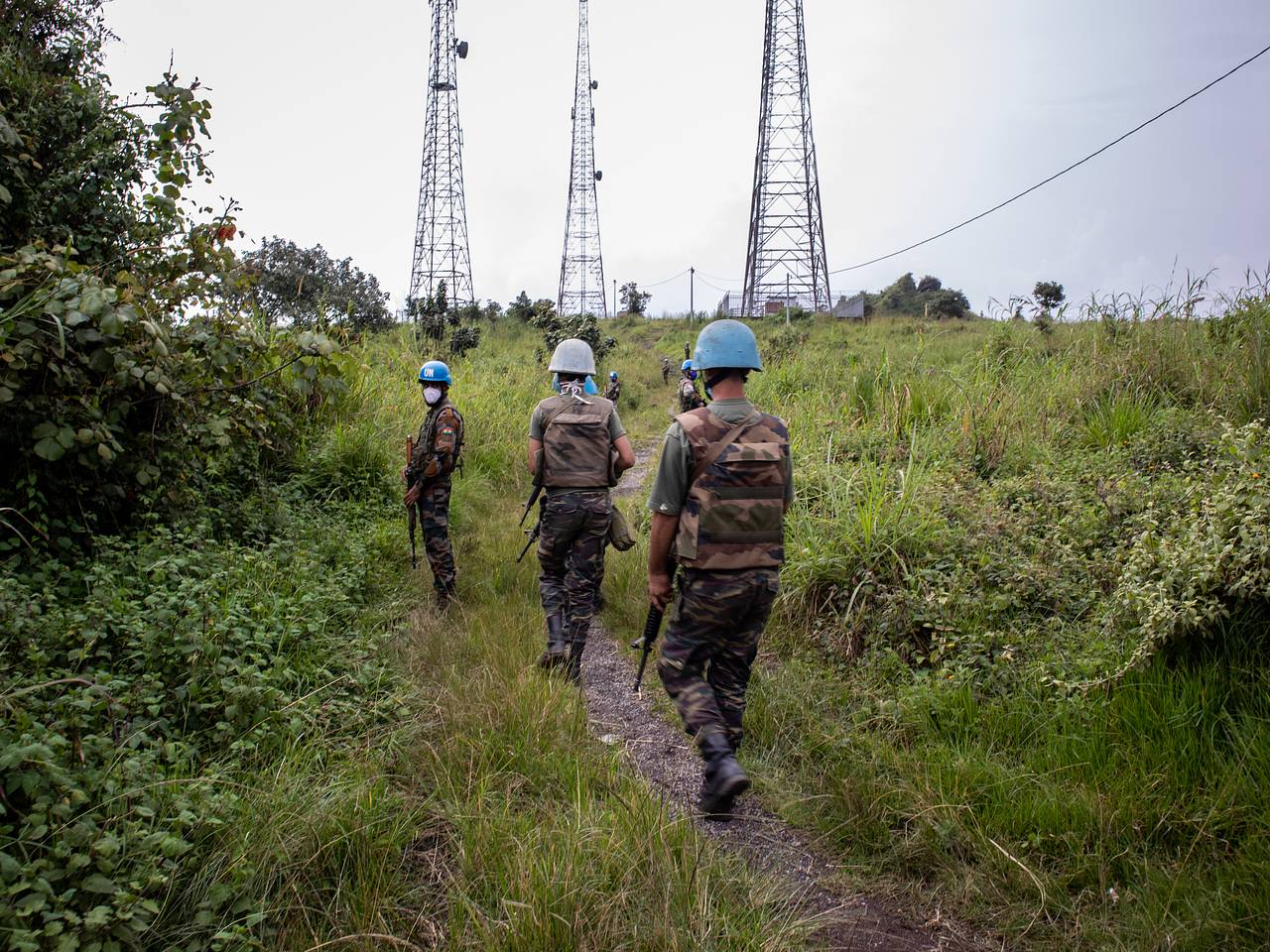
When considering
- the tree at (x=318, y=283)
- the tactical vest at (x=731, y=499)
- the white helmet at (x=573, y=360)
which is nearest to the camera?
the tactical vest at (x=731, y=499)

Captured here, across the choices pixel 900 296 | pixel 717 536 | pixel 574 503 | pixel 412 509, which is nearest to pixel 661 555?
pixel 717 536

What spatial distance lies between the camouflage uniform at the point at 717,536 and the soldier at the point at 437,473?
9.15 feet

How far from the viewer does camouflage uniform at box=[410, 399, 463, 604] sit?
5.32 meters

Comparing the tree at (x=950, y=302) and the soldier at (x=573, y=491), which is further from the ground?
the tree at (x=950, y=302)

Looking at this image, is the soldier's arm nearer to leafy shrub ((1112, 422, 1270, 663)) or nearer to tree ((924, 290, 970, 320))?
leafy shrub ((1112, 422, 1270, 663))

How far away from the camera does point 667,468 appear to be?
3.00 metres

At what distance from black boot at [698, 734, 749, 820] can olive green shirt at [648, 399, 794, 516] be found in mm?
986

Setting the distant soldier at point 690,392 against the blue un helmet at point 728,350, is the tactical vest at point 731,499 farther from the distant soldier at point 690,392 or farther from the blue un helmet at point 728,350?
the distant soldier at point 690,392

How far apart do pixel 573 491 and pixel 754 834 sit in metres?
2.34

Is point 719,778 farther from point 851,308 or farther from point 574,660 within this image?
point 851,308

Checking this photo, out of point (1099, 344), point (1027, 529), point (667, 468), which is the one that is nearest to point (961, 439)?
point (1027, 529)

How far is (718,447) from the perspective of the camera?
9.62ft

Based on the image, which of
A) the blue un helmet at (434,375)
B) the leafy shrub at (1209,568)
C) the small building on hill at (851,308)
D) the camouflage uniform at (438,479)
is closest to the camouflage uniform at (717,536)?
the leafy shrub at (1209,568)

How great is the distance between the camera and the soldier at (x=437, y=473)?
209 inches
